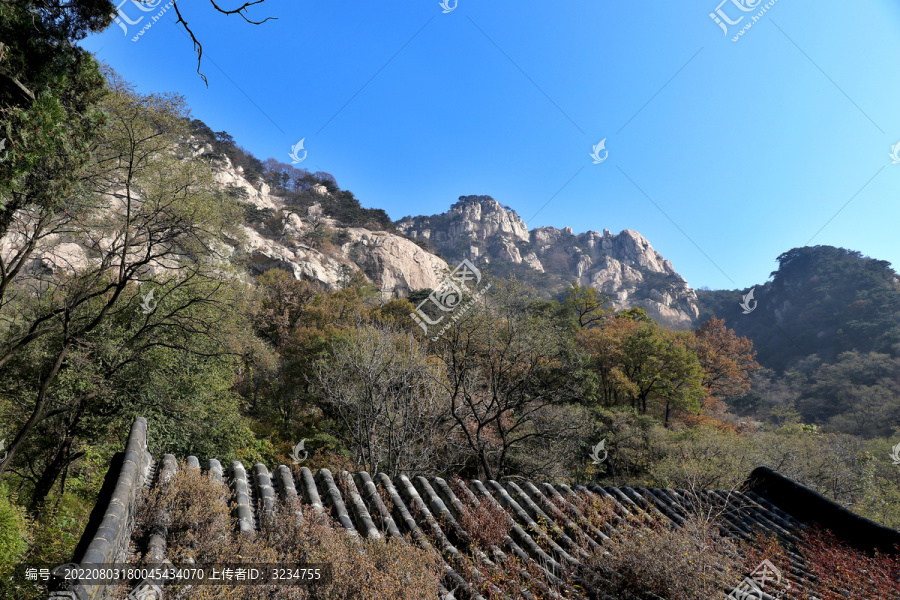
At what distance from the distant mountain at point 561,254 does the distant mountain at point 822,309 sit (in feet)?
50.7

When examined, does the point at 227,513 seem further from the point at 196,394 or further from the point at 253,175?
the point at 253,175

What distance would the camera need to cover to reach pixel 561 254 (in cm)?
10812

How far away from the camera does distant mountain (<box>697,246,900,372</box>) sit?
43.8 metres

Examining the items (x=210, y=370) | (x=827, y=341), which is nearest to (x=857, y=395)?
(x=827, y=341)

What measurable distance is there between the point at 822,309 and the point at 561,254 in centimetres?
6006

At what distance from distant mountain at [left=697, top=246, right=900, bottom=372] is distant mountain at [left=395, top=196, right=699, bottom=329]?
15.4m

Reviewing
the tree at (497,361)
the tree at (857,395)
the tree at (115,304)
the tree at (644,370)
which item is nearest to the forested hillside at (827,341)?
the tree at (857,395)

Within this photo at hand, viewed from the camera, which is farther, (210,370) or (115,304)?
(210,370)

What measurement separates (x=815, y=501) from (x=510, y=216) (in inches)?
4429

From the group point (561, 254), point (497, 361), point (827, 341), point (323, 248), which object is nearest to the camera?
point (497, 361)

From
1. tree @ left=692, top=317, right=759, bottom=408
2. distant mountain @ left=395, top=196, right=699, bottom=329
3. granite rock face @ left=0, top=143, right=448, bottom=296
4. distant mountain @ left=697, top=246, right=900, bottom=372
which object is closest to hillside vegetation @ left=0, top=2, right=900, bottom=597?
tree @ left=692, top=317, right=759, bottom=408

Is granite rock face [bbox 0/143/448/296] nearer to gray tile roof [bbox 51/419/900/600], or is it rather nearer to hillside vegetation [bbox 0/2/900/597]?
hillside vegetation [bbox 0/2/900/597]

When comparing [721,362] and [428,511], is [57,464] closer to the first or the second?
[428,511]

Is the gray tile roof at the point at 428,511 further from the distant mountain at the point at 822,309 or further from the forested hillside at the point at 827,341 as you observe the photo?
the distant mountain at the point at 822,309
